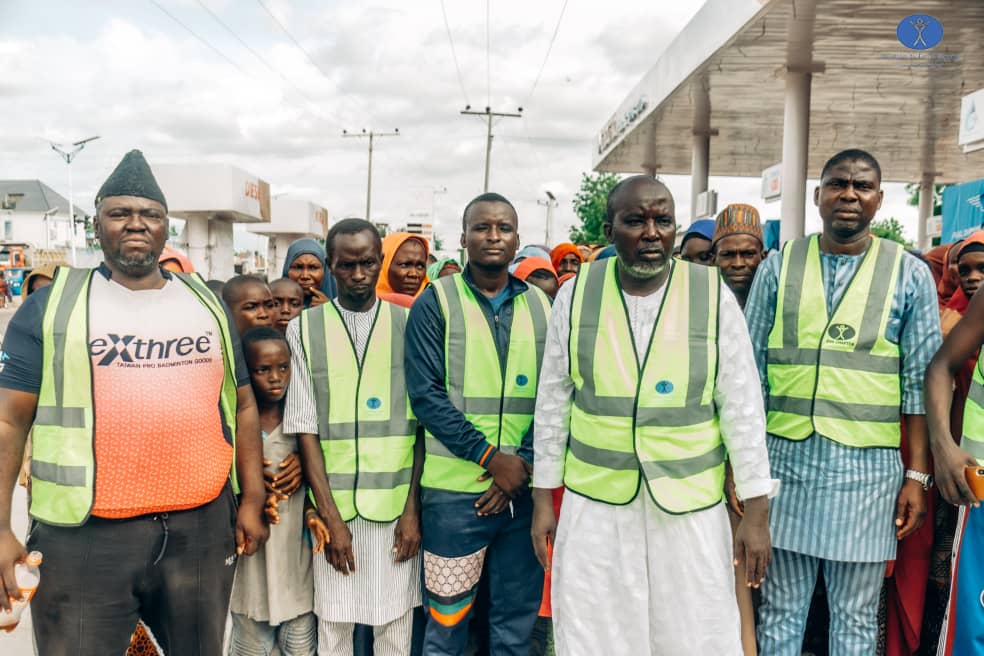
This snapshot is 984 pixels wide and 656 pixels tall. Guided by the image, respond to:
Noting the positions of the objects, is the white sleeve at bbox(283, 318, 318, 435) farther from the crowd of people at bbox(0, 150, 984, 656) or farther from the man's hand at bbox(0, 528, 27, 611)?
the man's hand at bbox(0, 528, 27, 611)

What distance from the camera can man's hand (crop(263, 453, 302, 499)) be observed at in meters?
2.74

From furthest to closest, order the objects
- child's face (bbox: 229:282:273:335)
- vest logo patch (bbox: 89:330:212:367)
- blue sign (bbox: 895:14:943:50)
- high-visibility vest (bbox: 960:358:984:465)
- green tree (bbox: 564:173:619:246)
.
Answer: green tree (bbox: 564:173:619:246) → blue sign (bbox: 895:14:943:50) → child's face (bbox: 229:282:273:335) → high-visibility vest (bbox: 960:358:984:465) → vest logo patch (bbox: 89:330:212:367)

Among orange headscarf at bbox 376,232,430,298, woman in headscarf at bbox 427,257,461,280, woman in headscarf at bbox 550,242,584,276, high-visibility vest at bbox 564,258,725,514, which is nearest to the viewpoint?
high-visibility vest at bbox 564,258,725,514

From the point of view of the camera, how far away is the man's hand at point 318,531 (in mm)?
2729

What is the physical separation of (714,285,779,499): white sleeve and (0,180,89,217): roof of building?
283 ft

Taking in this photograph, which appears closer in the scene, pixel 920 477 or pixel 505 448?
pixel 920 477

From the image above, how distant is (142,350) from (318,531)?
1.00 meters

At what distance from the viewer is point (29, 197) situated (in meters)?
80.2

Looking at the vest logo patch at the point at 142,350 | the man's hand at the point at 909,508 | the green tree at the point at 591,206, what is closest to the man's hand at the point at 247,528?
the vest logo patch at the point at 142,350

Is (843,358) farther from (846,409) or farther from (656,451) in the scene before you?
(656,451)

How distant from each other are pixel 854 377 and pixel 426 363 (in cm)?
161

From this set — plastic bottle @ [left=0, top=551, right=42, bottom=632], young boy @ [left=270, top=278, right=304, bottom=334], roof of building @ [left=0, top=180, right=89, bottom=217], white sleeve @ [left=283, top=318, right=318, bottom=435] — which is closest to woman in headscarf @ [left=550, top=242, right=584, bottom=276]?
young boy @ [left=270, top=278, right=304, bottom=334]

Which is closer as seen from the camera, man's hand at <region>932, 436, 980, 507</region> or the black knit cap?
the black knit cap

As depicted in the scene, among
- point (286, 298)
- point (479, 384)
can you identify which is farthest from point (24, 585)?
point (286, 298)
